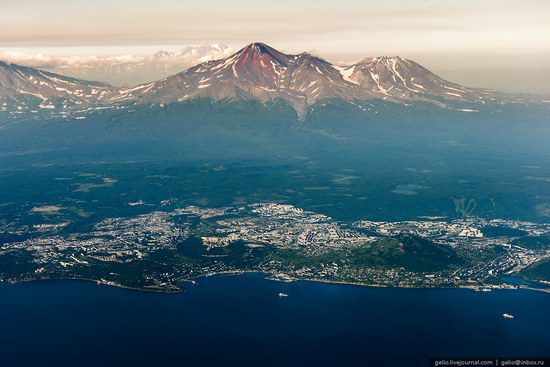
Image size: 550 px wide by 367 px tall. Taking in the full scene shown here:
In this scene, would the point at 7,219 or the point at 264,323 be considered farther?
the point at 7,219

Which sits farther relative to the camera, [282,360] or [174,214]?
[174,214]

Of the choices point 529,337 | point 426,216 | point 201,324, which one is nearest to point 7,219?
point 201,324

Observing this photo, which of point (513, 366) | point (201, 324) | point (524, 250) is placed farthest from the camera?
point (524, 250)

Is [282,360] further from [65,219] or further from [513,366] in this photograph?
[65,219]

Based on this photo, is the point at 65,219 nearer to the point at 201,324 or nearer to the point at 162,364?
the point at 201,324

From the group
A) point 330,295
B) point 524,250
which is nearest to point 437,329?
point 330,295

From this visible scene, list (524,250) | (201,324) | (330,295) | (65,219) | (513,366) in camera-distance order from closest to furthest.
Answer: (513,366) → (201,324) → (330,295) → (524,250) → (65,219)
